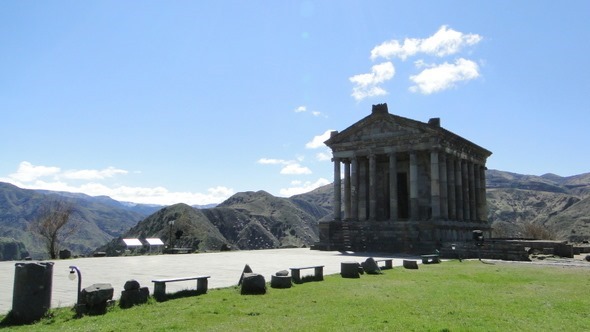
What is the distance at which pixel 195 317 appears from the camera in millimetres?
9477

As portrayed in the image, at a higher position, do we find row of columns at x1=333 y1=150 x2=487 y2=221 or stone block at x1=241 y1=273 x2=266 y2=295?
row of columns at x1=333 y1=150 x2=487 y2=221

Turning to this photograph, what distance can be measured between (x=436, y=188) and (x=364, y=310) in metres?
30.8

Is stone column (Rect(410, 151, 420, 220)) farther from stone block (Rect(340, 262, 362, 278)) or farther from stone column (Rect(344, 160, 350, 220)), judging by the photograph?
stone block (Rect(340, 262, 362, 278))

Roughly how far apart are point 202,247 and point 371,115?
8598 cm

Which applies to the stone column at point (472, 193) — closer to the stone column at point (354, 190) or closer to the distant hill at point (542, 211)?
the stone column at point (354, 190)

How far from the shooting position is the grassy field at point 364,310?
866cm

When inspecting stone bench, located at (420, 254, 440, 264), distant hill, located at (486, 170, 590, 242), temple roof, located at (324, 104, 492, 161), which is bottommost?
stone bench, located at (420, 254, 440, 264)

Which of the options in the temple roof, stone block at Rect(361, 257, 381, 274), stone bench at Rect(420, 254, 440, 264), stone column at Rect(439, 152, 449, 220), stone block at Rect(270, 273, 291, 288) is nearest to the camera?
stone block at Rect(270, 273, 291, 288)

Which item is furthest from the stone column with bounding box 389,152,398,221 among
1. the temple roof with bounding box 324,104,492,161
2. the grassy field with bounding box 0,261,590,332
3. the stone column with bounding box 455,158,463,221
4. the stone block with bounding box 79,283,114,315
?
the stone block with bounding box 79,283,114,315

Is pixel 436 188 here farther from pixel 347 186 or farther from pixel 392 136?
pixel 347 186

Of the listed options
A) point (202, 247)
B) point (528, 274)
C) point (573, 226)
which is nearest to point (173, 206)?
point (202, 247)

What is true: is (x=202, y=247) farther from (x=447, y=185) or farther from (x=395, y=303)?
(x=395, y=303)

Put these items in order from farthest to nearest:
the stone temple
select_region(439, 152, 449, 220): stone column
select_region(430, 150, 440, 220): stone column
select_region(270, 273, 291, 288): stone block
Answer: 1. select_region(439, 152, 449, 220): stone column
2. select_region(430, 150, 440, 220): stone column
3. the stone temple
4. select_region(270, 273, 291, 288): stone block

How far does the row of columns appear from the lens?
39375 millimetres
